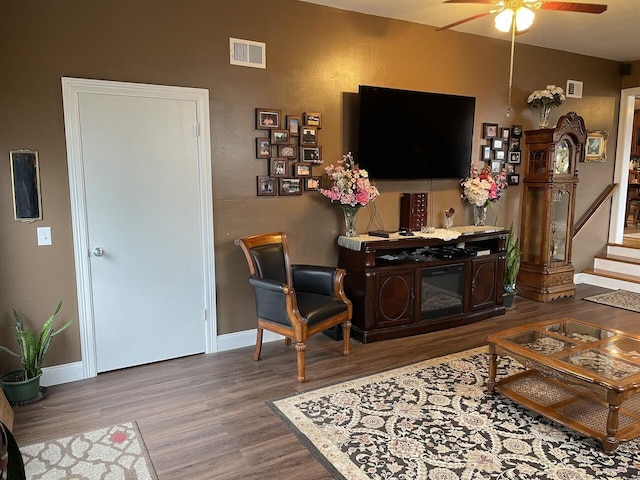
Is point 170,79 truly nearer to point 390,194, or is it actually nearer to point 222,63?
point 222,63

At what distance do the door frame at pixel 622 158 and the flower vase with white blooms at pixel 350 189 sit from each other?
4342mm

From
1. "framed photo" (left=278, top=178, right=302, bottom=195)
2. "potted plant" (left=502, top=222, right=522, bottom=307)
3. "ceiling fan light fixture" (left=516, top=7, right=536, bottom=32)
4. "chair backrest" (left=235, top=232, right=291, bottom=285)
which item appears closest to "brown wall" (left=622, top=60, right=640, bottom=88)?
"potted plant" (left=502, top=222, right=522, bottom=307)

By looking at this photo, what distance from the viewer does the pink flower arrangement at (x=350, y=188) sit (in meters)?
4.02

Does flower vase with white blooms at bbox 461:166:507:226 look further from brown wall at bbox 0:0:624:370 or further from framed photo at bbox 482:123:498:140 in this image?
framed photo at bbox 482:123:498:140

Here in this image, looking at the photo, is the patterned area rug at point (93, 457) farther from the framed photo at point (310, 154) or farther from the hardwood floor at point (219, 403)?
the framed photo at point (310, 154)

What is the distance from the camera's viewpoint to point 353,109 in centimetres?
432

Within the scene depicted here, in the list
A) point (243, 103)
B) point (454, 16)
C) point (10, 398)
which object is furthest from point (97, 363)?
point (454, 16)

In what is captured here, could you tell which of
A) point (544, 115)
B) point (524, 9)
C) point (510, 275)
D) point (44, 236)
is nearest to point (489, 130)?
point (544, 115)

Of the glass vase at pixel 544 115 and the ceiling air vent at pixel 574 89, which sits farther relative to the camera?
the ceiling air vent at pixel 574 89

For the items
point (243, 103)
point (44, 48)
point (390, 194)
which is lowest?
point (390, 194)

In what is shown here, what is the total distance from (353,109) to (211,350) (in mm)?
2523

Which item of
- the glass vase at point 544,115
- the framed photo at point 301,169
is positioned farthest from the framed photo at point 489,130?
the framed photo at point 301,169

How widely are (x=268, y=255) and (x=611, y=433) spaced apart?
2548mm

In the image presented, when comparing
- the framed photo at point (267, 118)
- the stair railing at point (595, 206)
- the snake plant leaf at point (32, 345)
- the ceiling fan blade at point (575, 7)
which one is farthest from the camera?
the stair railing at point (595, 206)
